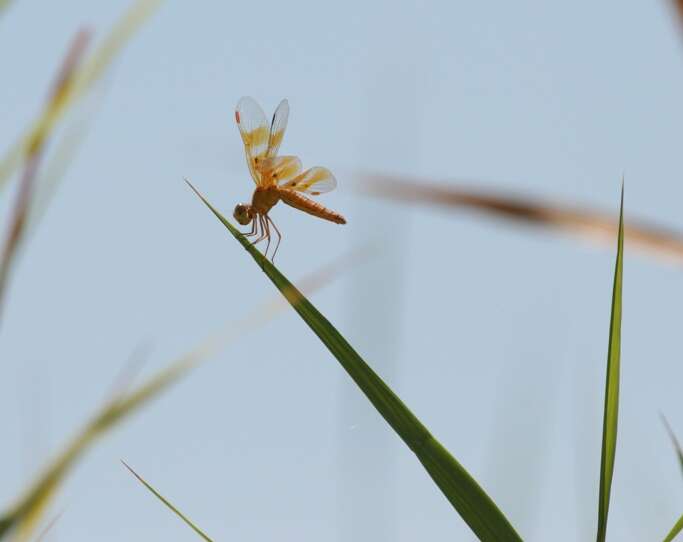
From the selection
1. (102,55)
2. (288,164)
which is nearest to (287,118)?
(288,164)

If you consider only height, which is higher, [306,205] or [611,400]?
[611,400]

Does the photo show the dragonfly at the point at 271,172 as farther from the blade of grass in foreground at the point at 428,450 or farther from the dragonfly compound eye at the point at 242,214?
the blade of grass in foreground at the point at 428,450

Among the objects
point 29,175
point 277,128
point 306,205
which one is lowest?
point 306,205

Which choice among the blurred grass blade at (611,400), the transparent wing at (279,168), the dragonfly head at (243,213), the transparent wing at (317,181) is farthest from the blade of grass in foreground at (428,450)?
the dragonfly head at (243,213)

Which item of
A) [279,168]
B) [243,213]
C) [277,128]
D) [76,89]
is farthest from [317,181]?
[76,89]

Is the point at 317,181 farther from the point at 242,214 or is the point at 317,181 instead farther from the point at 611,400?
the point at 611,400
